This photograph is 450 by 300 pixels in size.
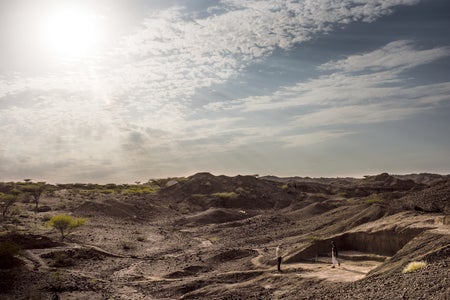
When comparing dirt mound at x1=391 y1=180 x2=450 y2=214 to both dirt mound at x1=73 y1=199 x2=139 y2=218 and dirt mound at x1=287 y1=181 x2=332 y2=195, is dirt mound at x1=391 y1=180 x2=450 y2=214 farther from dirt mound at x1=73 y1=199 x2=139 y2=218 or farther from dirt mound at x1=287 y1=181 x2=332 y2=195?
dirt mound at x1=287 y1=181 x2=332 y2=195

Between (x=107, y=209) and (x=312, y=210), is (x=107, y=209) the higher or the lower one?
the lower one

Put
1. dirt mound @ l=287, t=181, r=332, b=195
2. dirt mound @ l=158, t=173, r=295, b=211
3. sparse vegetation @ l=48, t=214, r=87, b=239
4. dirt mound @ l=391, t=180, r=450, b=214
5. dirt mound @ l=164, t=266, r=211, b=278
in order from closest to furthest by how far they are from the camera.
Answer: dirt mound @ l=164, t=266, r=211, b=278 → dirt mound @ l=391, t=180, r=450, b=214 → sparse vegetation @ l=48, t=214, r=87, b=239 → dirt mound @ l=158, t=173, r=295, b=211 → dirt mound @ l=287, t=181, r=332, b=195

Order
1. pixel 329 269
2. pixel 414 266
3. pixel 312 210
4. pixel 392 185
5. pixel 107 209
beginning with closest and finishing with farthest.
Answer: pixel 414 266, pixel 329 269, pixel 312 210, pixel 107 209, pixel 392 185

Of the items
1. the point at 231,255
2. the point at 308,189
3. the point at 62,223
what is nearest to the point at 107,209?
the point at 62,223

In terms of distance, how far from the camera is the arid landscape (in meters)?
16.0

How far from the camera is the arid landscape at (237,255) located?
16.0 m

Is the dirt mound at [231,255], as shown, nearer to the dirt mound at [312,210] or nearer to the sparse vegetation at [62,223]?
the sparse vegetation at [62,223]

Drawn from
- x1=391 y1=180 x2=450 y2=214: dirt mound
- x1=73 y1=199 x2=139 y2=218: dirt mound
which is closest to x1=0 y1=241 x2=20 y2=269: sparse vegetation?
x1=391 y1=180 x2=450 y2=214: dirt mound

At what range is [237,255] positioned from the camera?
2925 cm

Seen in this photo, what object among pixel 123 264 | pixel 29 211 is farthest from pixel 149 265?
pixel 29 211

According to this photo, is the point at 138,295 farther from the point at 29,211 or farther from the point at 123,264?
the point at 29,211

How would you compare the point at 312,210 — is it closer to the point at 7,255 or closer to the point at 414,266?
the point at 7,255

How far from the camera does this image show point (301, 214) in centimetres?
4853

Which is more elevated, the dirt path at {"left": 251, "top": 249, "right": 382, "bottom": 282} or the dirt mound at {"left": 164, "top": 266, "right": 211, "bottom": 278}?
the dirt path at {"left": 251, "top": 249, "right": 382, "bottom": 282}
